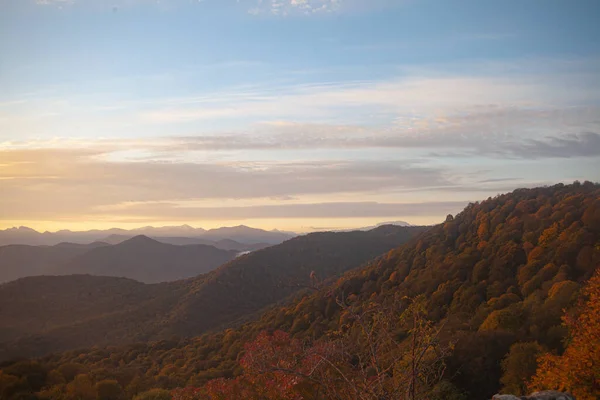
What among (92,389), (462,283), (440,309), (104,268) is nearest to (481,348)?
(440,309)

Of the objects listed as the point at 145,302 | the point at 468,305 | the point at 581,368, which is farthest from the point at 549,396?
the point at 145,302

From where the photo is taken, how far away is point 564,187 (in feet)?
207

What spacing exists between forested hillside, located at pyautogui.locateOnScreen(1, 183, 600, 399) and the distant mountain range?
123025mm

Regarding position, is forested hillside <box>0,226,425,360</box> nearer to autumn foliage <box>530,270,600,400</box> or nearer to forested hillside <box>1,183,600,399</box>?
forested hillside <box>1,183,600,399</box>

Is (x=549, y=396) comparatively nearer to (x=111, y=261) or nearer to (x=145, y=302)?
(x=145, y=302)

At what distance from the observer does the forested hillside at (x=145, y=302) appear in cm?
6981

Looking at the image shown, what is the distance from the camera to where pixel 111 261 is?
171m

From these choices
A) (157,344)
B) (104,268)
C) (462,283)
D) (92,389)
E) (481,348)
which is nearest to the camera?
(481,348)

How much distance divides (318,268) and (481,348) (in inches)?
3140

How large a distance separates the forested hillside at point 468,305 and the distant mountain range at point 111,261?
12303 cm

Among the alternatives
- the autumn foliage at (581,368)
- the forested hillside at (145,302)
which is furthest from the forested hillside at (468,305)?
the forested hillside at (145,302)

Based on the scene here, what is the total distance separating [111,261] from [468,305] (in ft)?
524

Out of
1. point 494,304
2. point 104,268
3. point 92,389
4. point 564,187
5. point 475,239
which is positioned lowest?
point 104,268

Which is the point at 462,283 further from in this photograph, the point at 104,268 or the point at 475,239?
the point at 104,268
